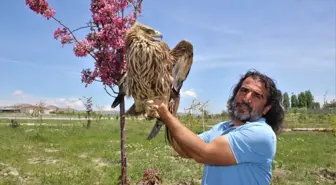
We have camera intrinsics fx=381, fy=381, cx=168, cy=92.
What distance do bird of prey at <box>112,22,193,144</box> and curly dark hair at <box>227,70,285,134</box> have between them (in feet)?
2.93

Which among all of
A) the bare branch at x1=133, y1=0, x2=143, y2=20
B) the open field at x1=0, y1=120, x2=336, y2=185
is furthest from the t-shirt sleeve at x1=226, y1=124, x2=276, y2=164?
the open field at x1=0, y1=120, x2=336, y2=185

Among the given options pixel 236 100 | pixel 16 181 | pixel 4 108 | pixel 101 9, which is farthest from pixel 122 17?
pixel 4 108

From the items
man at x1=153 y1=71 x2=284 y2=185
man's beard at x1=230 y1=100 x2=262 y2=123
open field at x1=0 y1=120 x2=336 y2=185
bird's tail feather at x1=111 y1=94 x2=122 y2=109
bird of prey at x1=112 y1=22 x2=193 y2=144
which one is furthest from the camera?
open field at x1=0 y1=120 x2=336 y2=185

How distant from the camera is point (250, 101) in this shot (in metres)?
2.89

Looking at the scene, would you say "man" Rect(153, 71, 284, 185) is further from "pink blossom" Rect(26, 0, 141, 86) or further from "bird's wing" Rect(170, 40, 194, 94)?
"pink blossom" Rect(26, 0, 141, 86)

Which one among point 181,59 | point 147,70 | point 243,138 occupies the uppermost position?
point 181,59

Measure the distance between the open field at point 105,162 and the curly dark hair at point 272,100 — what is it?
21.5ft

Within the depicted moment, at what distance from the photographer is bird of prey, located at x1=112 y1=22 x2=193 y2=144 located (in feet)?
7.25

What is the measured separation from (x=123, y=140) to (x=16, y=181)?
20.5ft

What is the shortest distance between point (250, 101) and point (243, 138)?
15.7 inches

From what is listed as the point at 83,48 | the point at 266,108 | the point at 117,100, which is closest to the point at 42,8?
the point at 83,48

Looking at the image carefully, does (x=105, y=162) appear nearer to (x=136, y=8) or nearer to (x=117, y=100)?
(x=136, y=8)

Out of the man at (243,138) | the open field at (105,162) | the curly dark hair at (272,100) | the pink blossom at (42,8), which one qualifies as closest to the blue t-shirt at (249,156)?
the man at (243,138)

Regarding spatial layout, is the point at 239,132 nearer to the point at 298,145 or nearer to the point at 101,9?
Result: the point at 101,9
